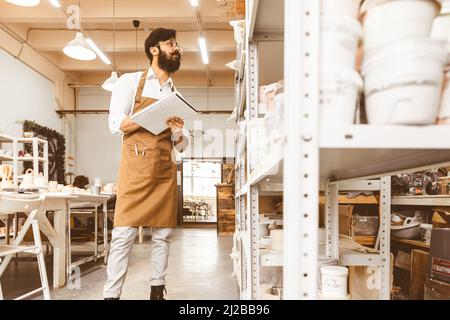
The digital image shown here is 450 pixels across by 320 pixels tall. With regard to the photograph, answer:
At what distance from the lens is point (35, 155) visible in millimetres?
5926

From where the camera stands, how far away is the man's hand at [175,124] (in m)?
2.28

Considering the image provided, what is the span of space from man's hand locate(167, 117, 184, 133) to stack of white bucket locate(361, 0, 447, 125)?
1729 millimetres

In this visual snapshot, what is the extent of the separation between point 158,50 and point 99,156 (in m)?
7.91

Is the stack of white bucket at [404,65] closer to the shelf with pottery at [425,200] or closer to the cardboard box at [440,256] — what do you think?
the cardboard box at [440,256]

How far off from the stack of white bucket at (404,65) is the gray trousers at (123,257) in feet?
5.97

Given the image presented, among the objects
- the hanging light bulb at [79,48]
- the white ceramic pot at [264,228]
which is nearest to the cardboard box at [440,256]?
the white ceramic pot at [264,228]

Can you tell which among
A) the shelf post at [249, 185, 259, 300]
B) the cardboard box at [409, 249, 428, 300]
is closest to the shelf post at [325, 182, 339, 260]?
the shelf post at [249, 185, 259, 300]

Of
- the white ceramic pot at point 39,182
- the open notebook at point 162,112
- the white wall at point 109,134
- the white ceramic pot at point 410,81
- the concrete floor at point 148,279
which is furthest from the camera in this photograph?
the white wall at point 109,134

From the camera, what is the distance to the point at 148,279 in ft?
11.4

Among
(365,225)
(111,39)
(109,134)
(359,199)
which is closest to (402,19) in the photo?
(365,225)

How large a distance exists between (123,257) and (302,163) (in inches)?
70.0

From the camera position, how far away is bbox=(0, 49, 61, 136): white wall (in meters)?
6.91

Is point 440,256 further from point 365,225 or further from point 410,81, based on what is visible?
point 410,81
